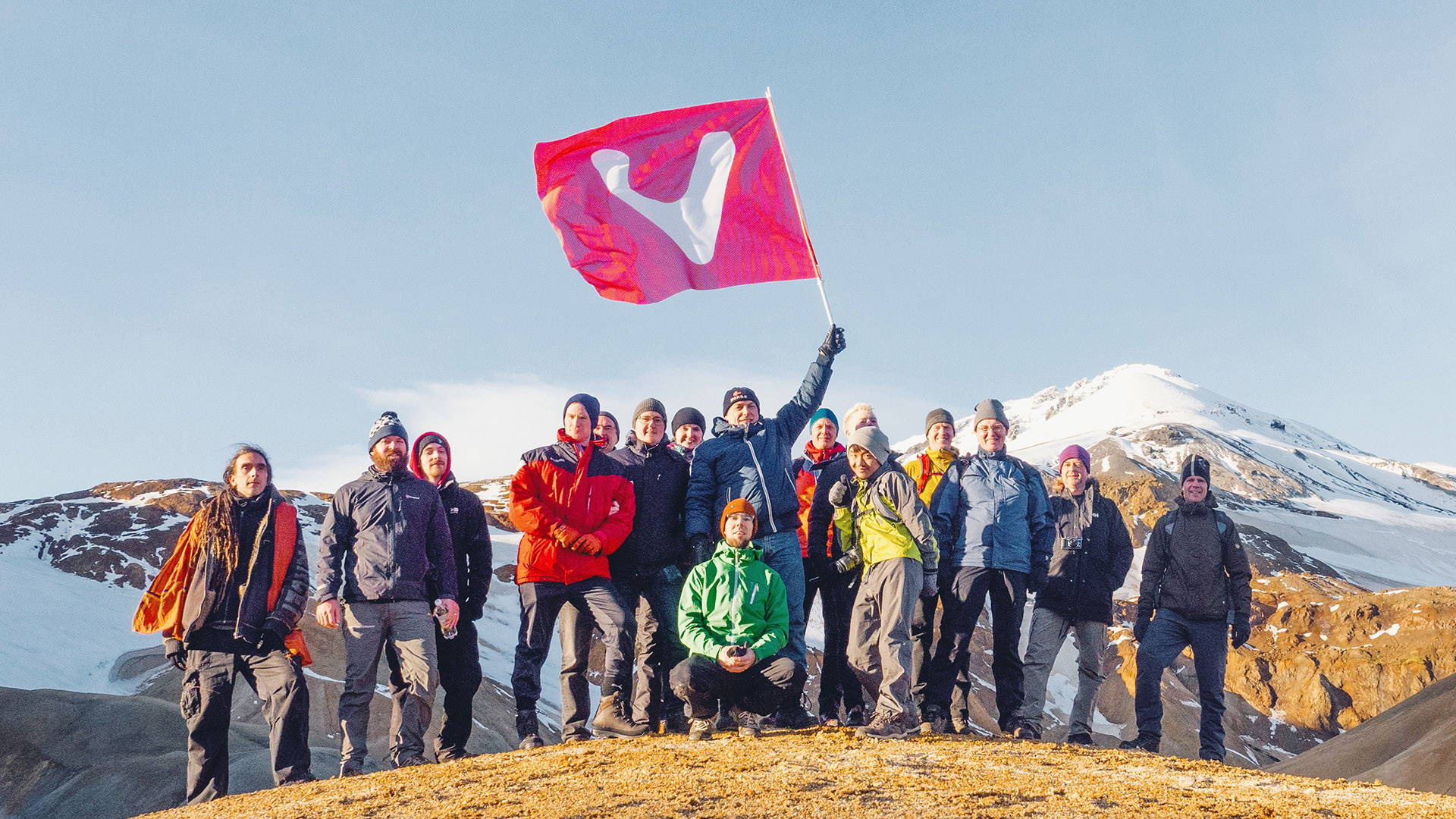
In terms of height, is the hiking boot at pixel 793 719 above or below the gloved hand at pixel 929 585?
below

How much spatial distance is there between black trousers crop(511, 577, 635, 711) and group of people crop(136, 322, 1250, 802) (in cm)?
2

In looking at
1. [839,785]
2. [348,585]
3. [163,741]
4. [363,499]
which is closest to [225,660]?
[348,585]

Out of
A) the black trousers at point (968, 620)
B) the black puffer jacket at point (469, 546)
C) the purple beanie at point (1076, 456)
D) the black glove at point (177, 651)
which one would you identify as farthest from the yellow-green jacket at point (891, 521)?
the black glove at point (177, 651)

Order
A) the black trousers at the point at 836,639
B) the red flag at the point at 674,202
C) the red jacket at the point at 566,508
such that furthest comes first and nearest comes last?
the red flag at the point at 674,202, the black trousers at the point at 836,639, the red jacket at the point at 566,508

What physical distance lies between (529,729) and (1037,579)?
4.29m

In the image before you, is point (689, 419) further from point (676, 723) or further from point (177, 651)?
point (177, 651)

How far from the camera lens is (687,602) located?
7.05 meters

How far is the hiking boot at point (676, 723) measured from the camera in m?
7.36

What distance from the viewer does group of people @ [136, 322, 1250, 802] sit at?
22.4ft

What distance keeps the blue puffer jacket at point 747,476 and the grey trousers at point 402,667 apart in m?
2.07

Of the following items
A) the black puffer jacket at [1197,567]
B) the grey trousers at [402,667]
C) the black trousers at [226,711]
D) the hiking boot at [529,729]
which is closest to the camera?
the black trousers at [226,711]

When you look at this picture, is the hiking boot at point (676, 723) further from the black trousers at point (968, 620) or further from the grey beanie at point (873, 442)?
the grey beanie at point (873, 442)

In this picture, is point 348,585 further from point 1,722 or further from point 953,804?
point 1,722

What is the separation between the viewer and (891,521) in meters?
7.38
